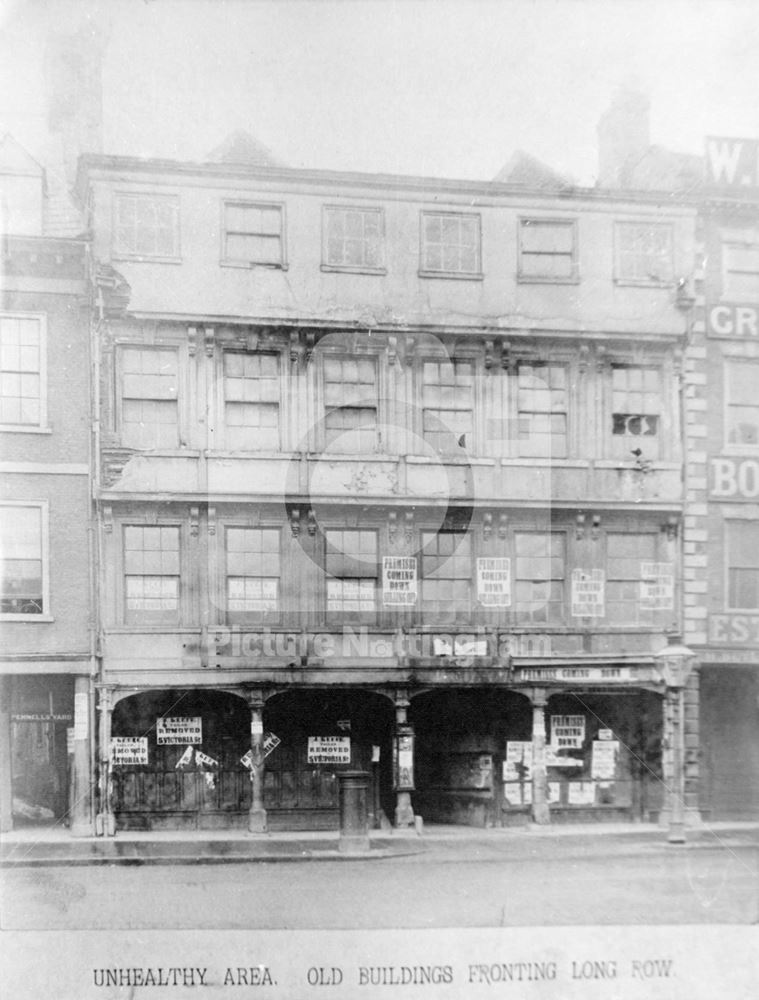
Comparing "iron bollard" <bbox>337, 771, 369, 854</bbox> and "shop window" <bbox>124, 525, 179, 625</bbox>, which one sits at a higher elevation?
"shop window" <bbox>124, 525, 179, 625</bbox>

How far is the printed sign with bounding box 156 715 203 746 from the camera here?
7.69 metres

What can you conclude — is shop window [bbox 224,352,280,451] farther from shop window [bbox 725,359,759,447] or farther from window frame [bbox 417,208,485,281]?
shop window [bbox 725,359,759,447]

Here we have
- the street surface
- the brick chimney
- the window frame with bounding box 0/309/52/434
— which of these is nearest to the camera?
the street surface

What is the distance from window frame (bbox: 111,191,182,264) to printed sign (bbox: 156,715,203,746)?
12.2ft

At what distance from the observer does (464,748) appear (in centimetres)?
841

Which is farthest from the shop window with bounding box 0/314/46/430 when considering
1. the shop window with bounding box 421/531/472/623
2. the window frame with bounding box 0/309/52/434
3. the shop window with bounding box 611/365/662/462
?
the shop window with bounding box 611/365/662/462

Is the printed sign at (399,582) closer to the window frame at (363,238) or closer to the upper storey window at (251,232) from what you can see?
the window frame at (363,238)

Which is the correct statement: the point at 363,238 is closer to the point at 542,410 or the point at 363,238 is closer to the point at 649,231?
the point at 542,410

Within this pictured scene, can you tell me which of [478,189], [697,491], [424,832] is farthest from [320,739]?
[478,189]

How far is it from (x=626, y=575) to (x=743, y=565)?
3.19ft

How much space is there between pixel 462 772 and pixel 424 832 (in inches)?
23.8

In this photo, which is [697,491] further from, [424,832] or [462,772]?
[424,832]

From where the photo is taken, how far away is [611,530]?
8.05 metres

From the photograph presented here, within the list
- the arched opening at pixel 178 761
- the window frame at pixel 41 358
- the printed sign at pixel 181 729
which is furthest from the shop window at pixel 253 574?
the window frame at pixel 41 358
